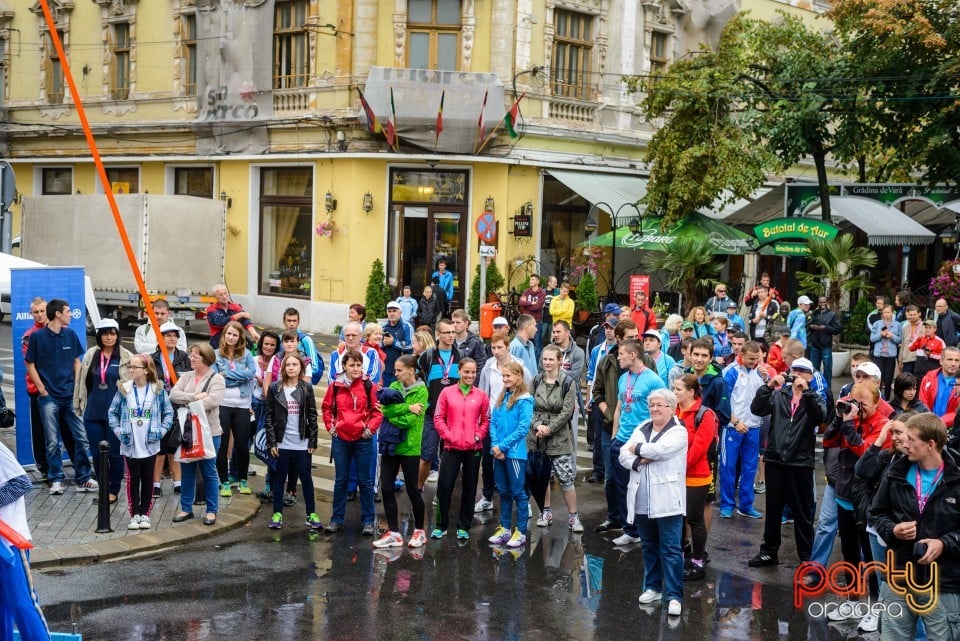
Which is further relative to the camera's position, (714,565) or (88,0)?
(88,0)

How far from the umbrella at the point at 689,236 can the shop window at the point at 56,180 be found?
58.9 ft

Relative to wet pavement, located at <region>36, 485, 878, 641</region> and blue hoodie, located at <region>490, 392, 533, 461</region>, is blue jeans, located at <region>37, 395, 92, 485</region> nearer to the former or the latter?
wet pavement, located at <region>36, 485, 878, 641</region>

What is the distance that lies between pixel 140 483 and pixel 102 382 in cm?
141

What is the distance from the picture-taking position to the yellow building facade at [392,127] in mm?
26859

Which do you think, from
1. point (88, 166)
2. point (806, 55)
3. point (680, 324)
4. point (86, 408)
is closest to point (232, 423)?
point (86, 408)

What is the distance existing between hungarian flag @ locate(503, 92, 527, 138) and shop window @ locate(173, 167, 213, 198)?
8.85 m

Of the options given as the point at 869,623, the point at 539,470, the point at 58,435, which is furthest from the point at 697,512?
the point at 58,435

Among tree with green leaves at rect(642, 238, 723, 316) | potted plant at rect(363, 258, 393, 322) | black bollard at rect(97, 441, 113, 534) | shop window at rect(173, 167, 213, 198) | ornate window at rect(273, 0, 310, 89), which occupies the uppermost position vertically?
ornate window at rect(273, 0, 310, 89)

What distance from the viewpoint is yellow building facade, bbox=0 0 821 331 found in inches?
1057

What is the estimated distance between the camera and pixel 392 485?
10531 mm

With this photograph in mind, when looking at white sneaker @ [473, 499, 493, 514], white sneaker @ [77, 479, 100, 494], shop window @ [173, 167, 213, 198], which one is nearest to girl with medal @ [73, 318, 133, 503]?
white sneaker @ [77, 479, 100, 494]

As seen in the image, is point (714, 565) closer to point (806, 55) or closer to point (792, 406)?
point (792, 406)

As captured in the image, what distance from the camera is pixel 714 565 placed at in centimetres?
1008

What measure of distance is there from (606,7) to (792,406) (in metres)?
20.8
